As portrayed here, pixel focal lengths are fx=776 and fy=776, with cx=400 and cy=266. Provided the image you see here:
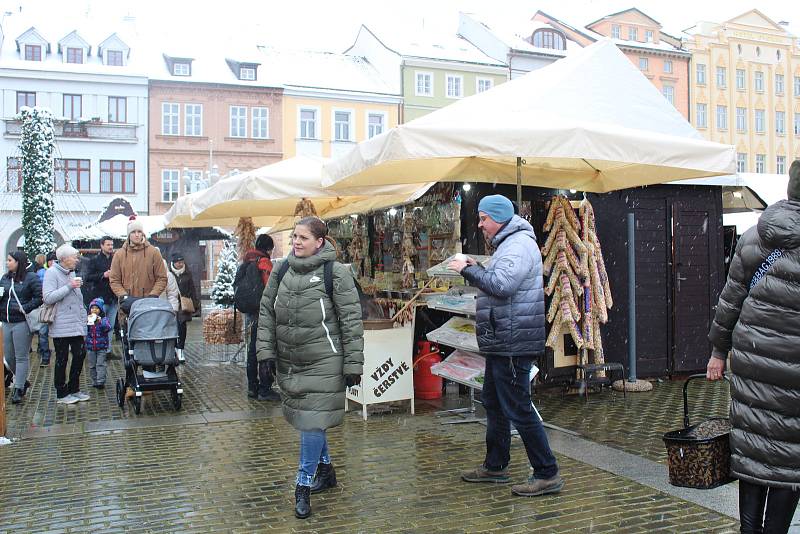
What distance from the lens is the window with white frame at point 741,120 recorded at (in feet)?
177

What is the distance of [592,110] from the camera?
683 centimetres

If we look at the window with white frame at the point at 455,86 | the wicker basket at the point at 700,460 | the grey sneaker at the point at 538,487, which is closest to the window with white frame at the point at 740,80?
the window with white frame at the point at 455,86

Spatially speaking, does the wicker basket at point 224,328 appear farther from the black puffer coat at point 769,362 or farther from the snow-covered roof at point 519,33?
the snow-covered roof at point 519,33

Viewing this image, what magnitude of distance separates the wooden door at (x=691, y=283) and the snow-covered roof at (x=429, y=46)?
34.9 meters

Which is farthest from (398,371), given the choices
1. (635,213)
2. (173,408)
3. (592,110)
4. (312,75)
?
(312,75)

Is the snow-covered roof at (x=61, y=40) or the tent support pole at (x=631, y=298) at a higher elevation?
the snow-covered roof at (x=61, y=40)

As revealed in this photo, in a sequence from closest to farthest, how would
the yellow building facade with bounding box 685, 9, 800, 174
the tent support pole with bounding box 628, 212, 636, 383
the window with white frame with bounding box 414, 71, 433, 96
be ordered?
the tent support pole with bounding box 628, 212, 636, 383, the window with white frame with bounding box 414, 71, 433, 96, the yellow building facade with bounding box 685, 9, 800, 174

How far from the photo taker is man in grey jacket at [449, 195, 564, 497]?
5.11 m

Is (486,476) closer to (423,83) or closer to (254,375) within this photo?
(254,375)

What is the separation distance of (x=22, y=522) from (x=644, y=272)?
739cm

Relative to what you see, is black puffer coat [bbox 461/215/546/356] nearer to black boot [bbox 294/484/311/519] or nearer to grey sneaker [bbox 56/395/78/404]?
black boot [bbox 294/484/311/519]

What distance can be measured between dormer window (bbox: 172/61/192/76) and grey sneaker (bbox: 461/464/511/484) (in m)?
38.0

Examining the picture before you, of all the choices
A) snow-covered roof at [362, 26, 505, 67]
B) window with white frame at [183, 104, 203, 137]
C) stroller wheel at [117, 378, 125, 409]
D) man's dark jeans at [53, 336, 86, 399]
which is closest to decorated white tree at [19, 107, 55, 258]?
man's dark jeans at [53, 336, 86, 399]

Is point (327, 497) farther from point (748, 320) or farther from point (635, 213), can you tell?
point (635, 213)
